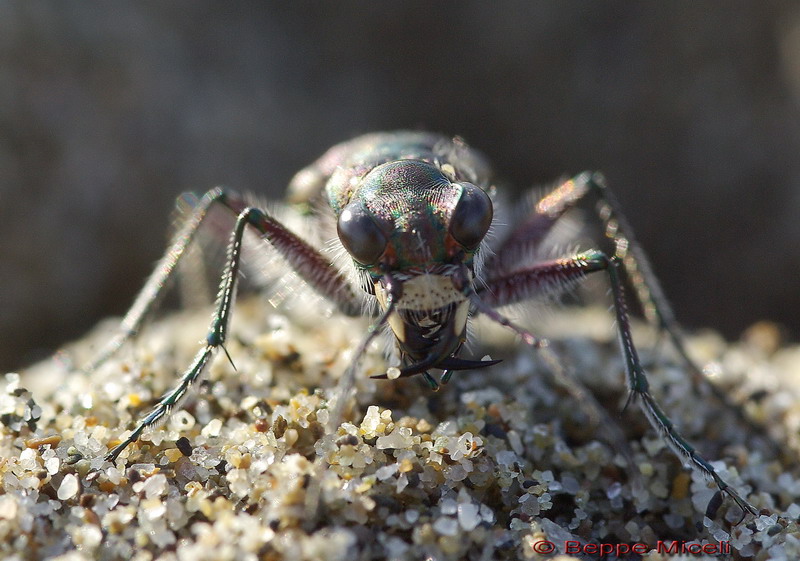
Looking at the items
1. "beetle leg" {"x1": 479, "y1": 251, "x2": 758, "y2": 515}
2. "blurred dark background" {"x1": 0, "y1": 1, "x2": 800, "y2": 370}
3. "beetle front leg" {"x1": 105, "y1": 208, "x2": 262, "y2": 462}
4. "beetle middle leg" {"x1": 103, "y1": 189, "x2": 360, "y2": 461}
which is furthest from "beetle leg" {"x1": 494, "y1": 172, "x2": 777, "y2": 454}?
"blurred dark background" {"x1": 0, "y1": 1, "x2": 800, "y2": 370}

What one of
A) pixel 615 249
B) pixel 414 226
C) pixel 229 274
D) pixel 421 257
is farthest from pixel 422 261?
pixel 615 249

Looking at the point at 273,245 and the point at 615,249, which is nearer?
the point at 273,245

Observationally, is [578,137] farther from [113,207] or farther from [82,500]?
[82,500]

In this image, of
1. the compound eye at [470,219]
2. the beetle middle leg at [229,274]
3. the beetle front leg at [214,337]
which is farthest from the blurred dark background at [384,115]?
the compound eye at [470,219]

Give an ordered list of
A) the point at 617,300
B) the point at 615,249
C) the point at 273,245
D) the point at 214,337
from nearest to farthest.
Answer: the point at 214,337 < the point at 617,300 < the point at 273,245 < the point at 615,249

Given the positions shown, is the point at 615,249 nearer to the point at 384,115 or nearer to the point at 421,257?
the point at 421,257

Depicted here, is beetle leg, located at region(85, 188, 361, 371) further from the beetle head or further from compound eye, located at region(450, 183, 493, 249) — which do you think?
compound eye, located at region(450, 183, 493, 249)

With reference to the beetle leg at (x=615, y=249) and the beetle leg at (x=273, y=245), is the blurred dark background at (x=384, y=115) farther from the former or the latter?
the beetle leg at (x=615, y=249)
